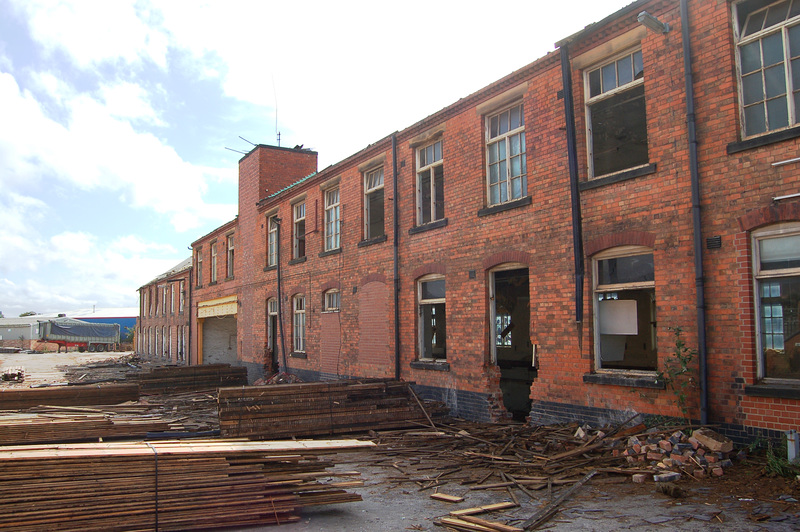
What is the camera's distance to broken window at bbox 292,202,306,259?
20516 millimetres

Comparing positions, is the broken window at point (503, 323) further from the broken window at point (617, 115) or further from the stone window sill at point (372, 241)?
the broken window at point (617, 115)

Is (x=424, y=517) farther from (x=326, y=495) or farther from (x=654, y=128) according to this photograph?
(x=654, y=128)

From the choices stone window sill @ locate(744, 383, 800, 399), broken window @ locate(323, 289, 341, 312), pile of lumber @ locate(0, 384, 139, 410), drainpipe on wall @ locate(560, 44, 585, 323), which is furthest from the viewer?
broken window @ locate(323, 289, 341, 312)

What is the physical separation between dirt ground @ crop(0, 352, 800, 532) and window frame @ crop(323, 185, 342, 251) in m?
11.2

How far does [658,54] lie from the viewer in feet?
29.5

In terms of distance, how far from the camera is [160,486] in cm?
562

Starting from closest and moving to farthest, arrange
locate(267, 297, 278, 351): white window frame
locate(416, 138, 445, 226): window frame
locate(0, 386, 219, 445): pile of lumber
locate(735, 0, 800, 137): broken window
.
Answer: locate(735, 0, 800, 137): broken window → locate(0, 386, 219, 445): pile of lumber → locate(416, 138, 445, 226): window frame → locate(267, 297, 278, 351): white window frame

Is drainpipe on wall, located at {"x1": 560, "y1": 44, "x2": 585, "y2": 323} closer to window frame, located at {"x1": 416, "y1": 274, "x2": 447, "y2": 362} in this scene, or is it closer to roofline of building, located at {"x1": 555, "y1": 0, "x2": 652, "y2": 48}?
roofline of building, located at {"x1": 555, "y1": 0, "x2": 652, "y2": 48}

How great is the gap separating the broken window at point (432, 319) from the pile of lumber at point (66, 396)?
729cm

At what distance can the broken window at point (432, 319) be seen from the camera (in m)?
13.7

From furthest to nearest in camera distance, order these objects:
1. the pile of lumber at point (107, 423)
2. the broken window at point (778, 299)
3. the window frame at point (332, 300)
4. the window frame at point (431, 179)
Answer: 1. the window frame at point (332, 300)
2. the window frame at point (431, 179)
3. the pile of lumber at point (107, 423)
4. the broken window at point (778, 299)

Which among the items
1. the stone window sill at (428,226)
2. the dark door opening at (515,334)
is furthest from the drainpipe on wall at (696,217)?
the dark door opening at (515,334)

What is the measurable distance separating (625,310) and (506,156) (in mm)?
3986

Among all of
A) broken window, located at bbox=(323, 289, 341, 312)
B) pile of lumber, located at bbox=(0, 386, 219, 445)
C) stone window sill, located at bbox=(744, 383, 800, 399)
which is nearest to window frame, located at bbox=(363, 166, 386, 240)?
broken window, located at bbox=(323, 289, 341, 312)
